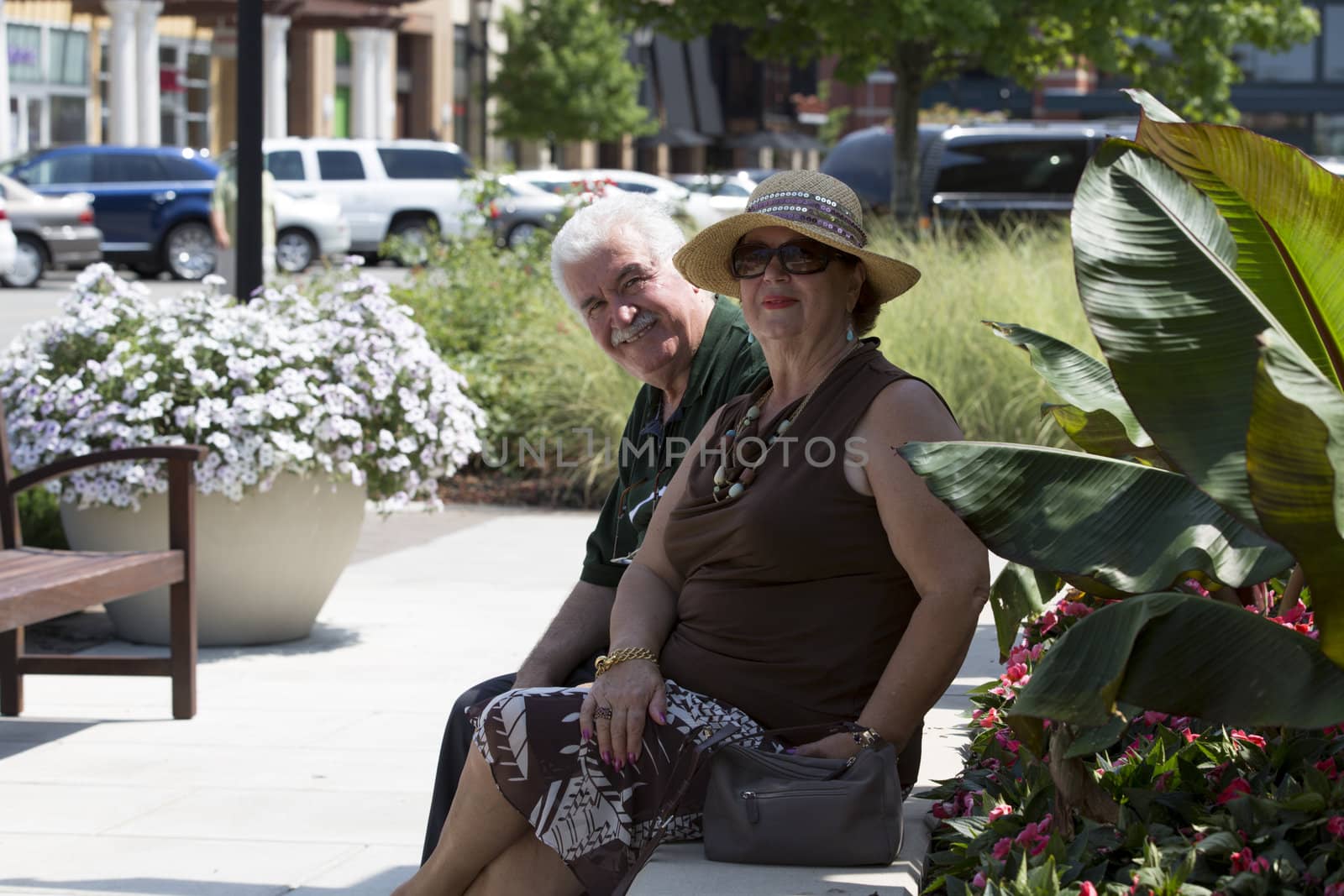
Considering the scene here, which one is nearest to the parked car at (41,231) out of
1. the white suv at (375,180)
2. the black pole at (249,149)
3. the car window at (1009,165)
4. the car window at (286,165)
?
the car window at (286,165)

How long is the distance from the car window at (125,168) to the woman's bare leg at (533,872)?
24087 mm

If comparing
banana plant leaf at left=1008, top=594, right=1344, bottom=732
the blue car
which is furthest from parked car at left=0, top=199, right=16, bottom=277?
banana plant leaf at left=1008, top=594, right=1344, bottom=732

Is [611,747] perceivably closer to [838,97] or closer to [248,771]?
[248,771]

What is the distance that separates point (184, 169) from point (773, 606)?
79.2 feet

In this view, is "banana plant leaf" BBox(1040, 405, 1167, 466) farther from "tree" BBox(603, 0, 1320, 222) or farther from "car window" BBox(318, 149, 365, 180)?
"car window" BBox(318, 149, 365, 180)

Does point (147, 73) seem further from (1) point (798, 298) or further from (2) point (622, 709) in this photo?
(2) point (622, 709)

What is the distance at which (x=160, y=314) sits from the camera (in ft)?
20.5

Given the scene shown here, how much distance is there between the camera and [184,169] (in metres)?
25.6

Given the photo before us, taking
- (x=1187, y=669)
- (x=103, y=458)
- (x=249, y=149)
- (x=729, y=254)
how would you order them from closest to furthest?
(x=1187, y=669), (x=729, y=254), (x=103, y=458), (x=249, y=149)

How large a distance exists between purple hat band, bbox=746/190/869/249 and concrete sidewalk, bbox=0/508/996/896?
1.03 meters

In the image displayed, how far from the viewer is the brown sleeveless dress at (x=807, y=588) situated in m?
2.91

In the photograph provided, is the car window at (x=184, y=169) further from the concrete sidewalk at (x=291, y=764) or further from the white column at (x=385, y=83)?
the concrete sidewalk at (x=291, y=764)

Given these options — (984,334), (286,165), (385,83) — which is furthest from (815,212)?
(385,83)

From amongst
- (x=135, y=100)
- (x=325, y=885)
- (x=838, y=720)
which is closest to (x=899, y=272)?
(x=838, y=720)
